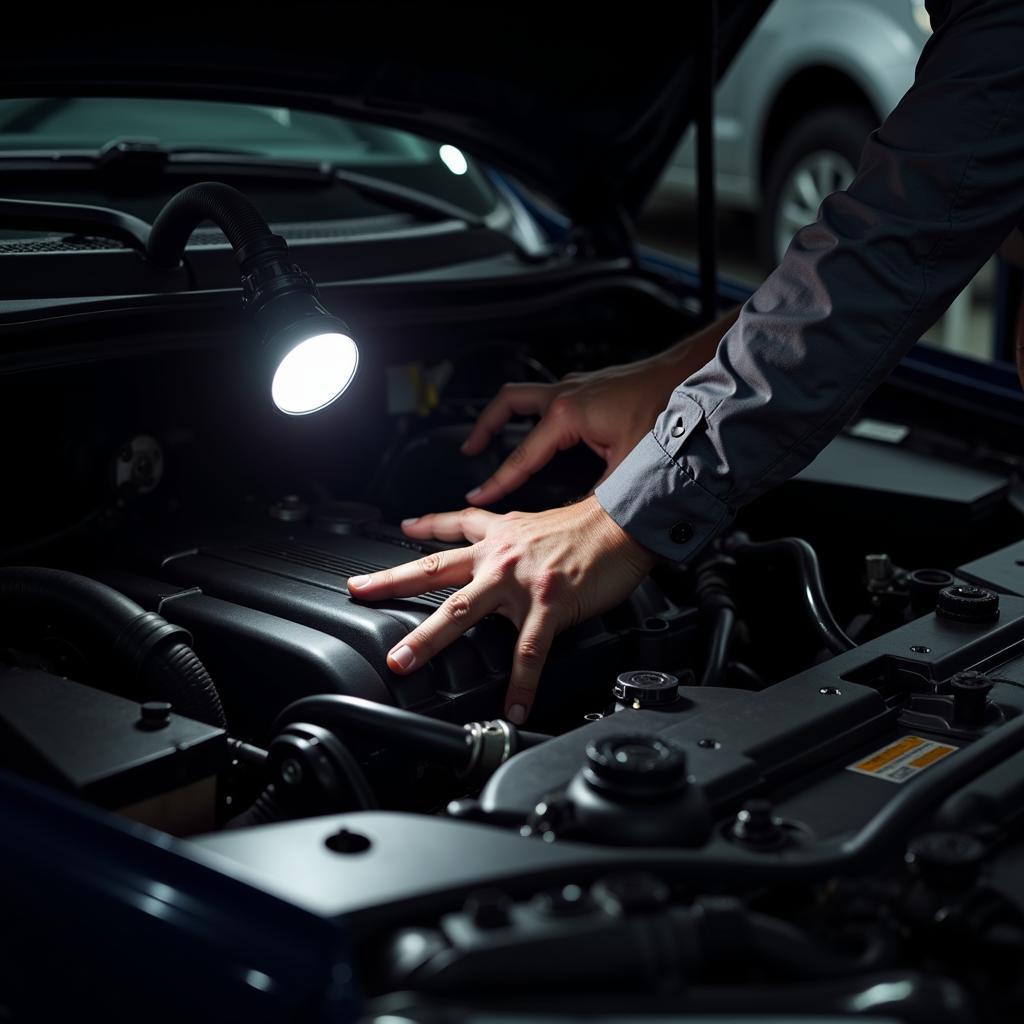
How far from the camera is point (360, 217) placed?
185 centimetres

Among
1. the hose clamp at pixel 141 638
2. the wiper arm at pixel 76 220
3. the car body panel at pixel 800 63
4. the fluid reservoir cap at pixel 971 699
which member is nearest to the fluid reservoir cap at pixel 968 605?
the fluid reservoir cap at pixel 971 699

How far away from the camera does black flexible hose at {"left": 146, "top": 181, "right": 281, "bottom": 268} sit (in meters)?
1.28

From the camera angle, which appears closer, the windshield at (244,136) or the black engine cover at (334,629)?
the black engine cover at (334,629)

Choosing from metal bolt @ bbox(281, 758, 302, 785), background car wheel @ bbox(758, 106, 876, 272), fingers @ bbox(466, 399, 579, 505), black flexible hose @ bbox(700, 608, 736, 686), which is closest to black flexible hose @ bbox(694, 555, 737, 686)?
black flexible hose @ bbox(700, 608, 736, 686)

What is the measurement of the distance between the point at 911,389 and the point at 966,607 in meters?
0.77

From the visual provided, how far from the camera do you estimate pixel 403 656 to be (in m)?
1.16

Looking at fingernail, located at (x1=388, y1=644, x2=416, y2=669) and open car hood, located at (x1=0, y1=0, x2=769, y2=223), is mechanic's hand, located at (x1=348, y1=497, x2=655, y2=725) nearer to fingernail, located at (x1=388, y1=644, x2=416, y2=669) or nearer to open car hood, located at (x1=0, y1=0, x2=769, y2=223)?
fingernail, located at (x1=388, y1=644, x2=416, y2=669)

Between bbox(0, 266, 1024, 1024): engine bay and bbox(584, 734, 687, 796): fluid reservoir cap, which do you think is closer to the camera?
bbox(0, 266, 1024, 1024): engine bay

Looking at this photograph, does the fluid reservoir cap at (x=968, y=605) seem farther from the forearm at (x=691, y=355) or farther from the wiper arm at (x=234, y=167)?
the wiper arm at (x=234, y=167)

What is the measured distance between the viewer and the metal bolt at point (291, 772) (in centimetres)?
101

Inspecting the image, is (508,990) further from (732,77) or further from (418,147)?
(732,77)

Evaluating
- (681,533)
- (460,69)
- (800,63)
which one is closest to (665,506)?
(681,533)

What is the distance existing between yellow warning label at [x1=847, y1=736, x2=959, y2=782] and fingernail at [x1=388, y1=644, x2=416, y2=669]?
1.20 feet

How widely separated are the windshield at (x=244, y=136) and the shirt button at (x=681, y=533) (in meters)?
0.85
